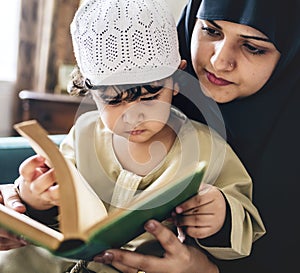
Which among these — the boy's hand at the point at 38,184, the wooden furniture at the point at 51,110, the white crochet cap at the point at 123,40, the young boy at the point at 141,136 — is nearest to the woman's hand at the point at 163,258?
the young boy at the point at 141,136

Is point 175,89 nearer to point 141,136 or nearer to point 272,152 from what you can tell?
point 141,136

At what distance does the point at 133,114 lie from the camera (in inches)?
37.7

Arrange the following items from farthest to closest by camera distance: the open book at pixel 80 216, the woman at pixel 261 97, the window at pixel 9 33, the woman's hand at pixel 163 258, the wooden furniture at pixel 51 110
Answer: the window at pixel 9 33
the wooden furniture at pixel 51 110
the woman at pixel 261 97
the woman's hand at pixel 163 258
the open book at pixel 80 216

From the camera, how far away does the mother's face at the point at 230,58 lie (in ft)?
3.24

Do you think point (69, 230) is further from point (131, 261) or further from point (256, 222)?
point (256, 222)

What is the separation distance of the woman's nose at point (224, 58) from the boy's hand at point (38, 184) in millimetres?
364

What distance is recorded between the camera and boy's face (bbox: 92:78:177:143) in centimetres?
96

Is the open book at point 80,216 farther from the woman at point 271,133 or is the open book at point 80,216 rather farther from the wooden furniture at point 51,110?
the wooden furniture at point 51,110

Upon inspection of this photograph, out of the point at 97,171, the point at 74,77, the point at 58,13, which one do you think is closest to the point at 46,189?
the point at 97,171

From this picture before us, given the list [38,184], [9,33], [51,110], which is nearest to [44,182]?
[38,184]

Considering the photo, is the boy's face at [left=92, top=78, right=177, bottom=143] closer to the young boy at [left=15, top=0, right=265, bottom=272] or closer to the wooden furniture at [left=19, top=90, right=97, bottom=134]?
the young boy at [left=15, top=0, right=265, bottom=272]

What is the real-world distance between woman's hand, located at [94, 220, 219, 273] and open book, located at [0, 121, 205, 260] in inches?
1.8

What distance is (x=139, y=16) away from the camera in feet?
3.04

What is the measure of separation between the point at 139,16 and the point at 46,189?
1.13 ft
